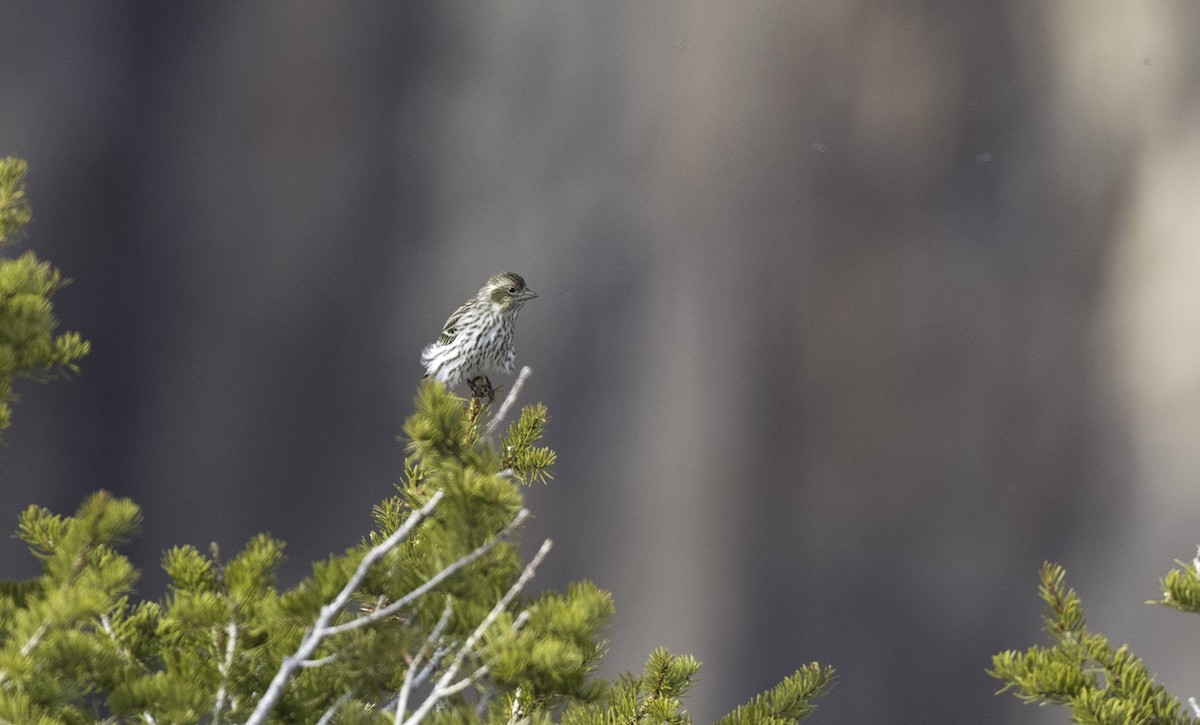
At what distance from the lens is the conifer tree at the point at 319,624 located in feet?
3.58

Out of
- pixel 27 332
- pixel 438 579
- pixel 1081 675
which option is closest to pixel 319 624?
pixel 438 579

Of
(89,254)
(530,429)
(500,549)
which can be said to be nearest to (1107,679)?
(500,549)

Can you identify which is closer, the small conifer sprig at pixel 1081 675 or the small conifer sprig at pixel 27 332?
the small conifer sprig at pixel 1081 675

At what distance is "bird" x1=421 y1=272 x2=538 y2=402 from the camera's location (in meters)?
2.77

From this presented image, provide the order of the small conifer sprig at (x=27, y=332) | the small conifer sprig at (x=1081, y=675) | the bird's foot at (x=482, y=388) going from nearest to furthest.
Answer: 1. the small conifer sprig at (x=1081, y=675)
2. the small conifer sprig at (x=27, y=332)
3. the bird's foot at (x=482, y=388)

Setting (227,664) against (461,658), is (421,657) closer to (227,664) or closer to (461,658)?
(461,658)

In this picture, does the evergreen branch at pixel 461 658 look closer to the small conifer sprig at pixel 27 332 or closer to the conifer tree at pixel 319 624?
the conifer tree at pixel 319 624

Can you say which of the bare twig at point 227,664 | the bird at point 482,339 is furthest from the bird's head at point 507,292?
the bare twig at point 227,664

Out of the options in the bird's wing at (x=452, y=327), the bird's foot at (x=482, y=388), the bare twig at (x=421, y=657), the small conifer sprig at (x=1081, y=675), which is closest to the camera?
the bare twig at (x=421, y=657)

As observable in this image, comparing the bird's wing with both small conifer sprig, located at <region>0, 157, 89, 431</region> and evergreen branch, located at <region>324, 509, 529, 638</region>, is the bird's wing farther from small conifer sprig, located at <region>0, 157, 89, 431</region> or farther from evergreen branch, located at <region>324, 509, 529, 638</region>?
evergreen branch, located at <region>324, 509, 529, 638</region>

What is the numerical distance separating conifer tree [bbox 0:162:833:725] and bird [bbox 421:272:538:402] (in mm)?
1408

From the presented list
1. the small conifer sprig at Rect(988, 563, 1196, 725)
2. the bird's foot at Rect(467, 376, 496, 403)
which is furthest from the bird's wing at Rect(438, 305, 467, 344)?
the small conifer sprig at Rect(988, 563, 1196, 725)

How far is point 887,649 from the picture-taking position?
18.4 feet

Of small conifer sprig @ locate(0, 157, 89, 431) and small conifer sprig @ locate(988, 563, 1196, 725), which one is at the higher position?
small conifer sprig @ locate(988, 563, 1196, 725)
